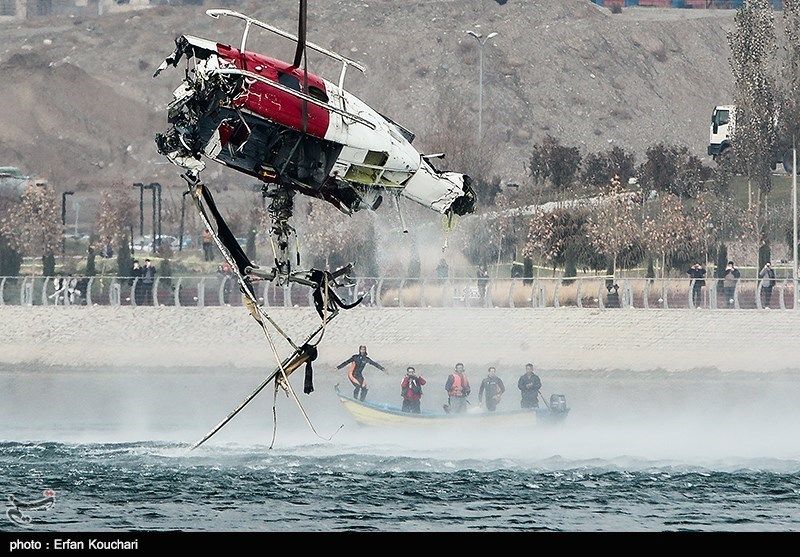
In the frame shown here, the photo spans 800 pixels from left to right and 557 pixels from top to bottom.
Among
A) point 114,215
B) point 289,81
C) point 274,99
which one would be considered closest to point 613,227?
point 114,215

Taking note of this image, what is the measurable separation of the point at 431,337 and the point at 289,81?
→ 36034 mm

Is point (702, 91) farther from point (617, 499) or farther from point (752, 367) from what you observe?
point (617, 499)

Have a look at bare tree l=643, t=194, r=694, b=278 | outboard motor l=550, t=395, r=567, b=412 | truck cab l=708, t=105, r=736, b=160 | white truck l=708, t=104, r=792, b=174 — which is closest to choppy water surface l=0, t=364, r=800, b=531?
outboard motor l=550, t=395, r=567, b=412

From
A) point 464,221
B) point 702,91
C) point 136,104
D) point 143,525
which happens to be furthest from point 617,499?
point 702,91

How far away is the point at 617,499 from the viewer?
4191 cm

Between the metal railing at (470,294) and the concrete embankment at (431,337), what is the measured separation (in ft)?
2.09

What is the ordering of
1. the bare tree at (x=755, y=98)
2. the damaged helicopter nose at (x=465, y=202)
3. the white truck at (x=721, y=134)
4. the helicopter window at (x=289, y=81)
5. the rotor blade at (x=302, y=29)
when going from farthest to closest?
the white truck at (x=721, y=134), the bare tree at (x=755, y=98), the damaged helicopter nose at (x=465, y=202), the helicopter window at (x=289, y=81), the rotor blade at (x=302, y=29)

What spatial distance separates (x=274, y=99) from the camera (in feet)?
113

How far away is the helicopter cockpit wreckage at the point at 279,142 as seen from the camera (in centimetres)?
3403

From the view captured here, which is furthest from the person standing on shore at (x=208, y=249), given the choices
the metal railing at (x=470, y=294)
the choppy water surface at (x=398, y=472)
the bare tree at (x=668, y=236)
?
the choppy water surface at (x=398, y=472)

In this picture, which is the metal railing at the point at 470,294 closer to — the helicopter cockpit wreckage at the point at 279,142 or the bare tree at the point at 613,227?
the bare tree at the point at 613,227

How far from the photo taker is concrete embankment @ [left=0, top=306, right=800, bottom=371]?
2734 inches

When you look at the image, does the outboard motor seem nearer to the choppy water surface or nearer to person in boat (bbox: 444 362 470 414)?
the choppy water surface

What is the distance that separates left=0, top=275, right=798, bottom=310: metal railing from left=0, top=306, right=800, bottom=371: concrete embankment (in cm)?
64
